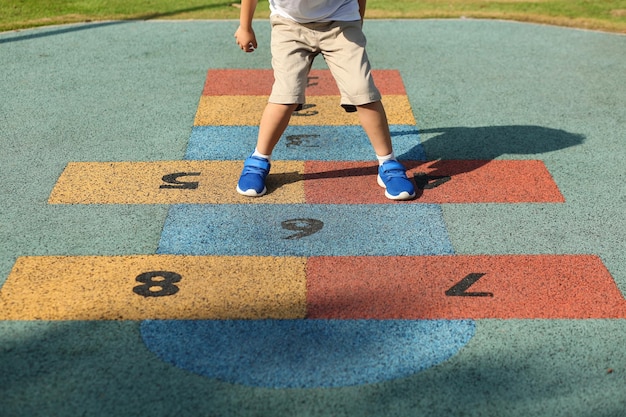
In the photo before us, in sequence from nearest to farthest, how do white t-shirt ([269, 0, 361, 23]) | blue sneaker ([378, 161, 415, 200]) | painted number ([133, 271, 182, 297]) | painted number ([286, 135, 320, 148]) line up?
painted number ([133, 271, 182, 297]) → white t-shirt ([269, 0, 361, 23]) → blue sneaker ([378, 161, 415, 200]) → painted number ([286, 135, 320, 148])

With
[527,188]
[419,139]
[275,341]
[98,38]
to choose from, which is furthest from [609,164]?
[98,38]

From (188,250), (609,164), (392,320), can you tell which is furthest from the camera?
(609,164)

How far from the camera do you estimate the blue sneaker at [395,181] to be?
4.07 meters

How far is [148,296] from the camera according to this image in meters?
3.21

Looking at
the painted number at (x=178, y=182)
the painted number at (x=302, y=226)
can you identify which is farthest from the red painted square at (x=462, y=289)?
the painted number at (x=178, y=182)

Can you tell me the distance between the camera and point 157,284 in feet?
10.8

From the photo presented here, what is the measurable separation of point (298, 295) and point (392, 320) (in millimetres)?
375

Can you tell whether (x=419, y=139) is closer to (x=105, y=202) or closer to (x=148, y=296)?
(x=105, y=202)

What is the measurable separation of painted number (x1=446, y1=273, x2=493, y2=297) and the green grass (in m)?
4.57

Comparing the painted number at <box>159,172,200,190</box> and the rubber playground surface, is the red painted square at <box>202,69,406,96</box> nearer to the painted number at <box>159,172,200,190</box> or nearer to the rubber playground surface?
the rubber playground surface

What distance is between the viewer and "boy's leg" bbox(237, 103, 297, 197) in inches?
161

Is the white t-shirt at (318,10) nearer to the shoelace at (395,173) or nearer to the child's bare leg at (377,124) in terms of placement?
the child's bare leg at (377,124)

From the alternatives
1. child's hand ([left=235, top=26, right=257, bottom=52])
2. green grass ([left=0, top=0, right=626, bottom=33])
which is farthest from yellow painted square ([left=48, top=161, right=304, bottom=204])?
green grass ([left=0, top=0, right=626, bottom=33])

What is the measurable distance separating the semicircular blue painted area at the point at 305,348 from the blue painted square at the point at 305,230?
0.57m
